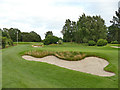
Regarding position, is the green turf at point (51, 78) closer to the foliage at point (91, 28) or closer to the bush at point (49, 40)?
the foliage at point (91, 28)

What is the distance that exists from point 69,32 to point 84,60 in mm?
42180

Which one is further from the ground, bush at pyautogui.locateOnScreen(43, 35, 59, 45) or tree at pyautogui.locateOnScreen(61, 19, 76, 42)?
tree at pyautogui.locateOnScreen(61, 19, 76, 42)

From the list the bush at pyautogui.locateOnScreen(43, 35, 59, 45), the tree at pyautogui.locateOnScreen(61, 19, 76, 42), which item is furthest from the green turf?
the tree at pyautogui.locateOnScreen(61, 19, 76, 42)

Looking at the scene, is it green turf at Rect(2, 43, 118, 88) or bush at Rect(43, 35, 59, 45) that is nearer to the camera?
green turf at Rect(2, 43, 118, 88)

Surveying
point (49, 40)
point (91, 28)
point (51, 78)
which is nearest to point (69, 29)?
point (91, 28)

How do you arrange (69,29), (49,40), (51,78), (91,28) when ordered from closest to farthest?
(51,78), (49,40), (91,28), (69,29)

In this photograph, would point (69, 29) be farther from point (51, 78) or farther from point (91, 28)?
point (51, 78)

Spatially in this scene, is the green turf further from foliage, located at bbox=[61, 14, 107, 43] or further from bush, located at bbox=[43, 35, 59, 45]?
bush, located at bbox=[43, 35, 59, 45]

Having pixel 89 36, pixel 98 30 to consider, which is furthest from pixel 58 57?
pixel 98 30

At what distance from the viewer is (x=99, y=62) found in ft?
42.1

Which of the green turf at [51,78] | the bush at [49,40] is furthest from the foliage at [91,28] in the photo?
the green turf at [51,78]

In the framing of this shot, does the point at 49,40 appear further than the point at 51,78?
Yes

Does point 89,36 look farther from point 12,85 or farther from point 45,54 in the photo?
point 12,85

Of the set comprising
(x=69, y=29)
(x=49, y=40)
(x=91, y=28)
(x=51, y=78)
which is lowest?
(x=51, y=78)
